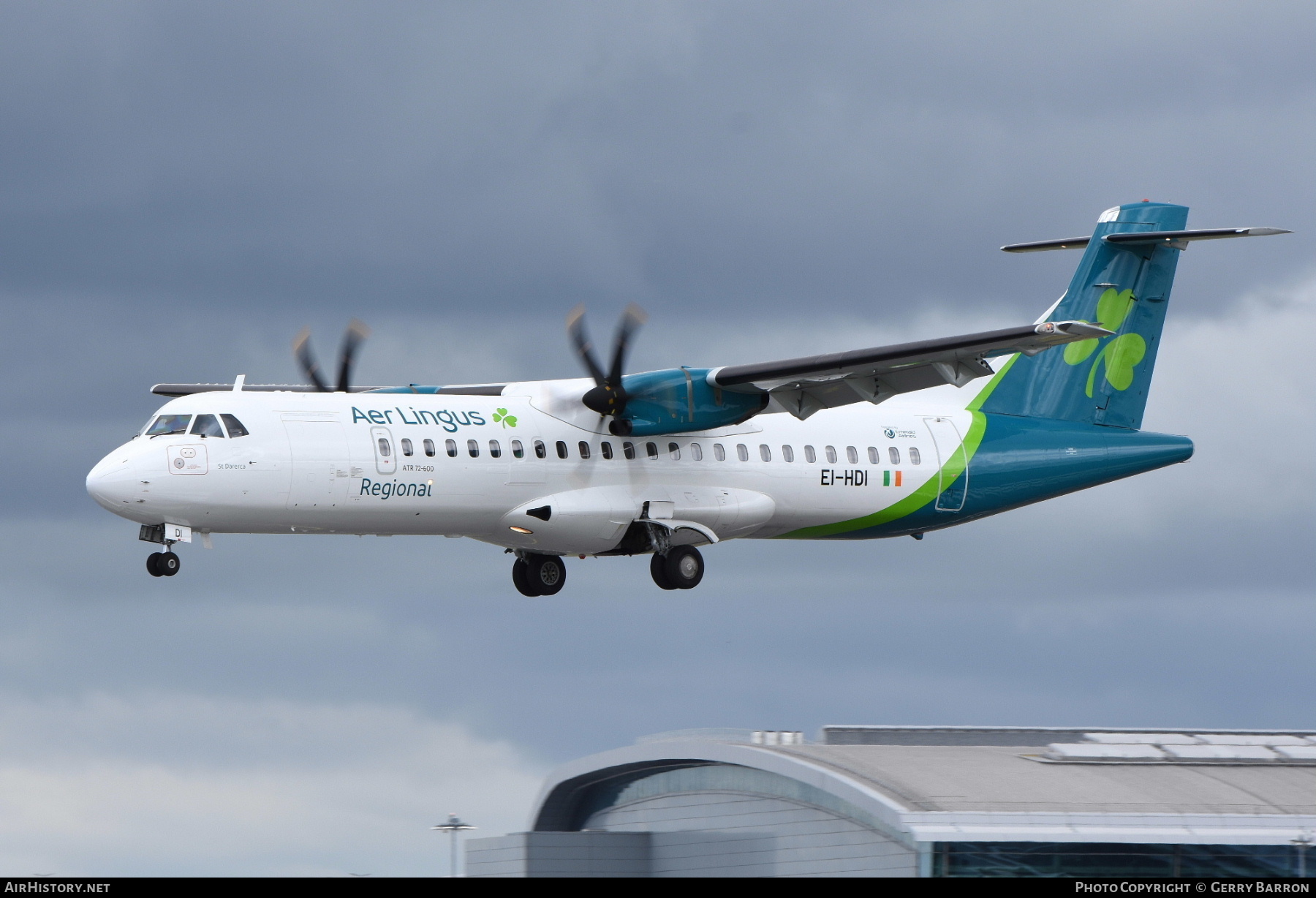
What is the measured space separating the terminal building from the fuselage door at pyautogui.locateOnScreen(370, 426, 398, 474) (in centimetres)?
931

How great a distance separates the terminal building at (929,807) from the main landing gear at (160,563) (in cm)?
977

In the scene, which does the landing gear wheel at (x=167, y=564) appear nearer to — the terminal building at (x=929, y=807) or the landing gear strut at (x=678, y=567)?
the landing gear strut at (x=678, y=567)

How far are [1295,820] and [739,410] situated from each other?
12.8 m

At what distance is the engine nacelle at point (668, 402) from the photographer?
28.7m

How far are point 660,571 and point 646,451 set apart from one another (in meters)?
2.04

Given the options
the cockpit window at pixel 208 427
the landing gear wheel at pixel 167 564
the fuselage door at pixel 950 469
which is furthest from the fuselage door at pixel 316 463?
the fuselage door at pixel 950 469

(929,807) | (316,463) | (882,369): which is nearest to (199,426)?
(316,463)

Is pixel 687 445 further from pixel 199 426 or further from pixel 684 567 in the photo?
pixel 199 426

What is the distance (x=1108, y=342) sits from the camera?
111 ft

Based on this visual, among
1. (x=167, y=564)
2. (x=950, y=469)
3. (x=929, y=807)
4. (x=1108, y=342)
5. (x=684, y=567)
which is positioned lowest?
(x=929, y=807)

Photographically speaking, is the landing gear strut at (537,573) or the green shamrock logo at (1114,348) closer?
the landing gear strut at (537,573)

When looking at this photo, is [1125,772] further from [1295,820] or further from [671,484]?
[671,484]
